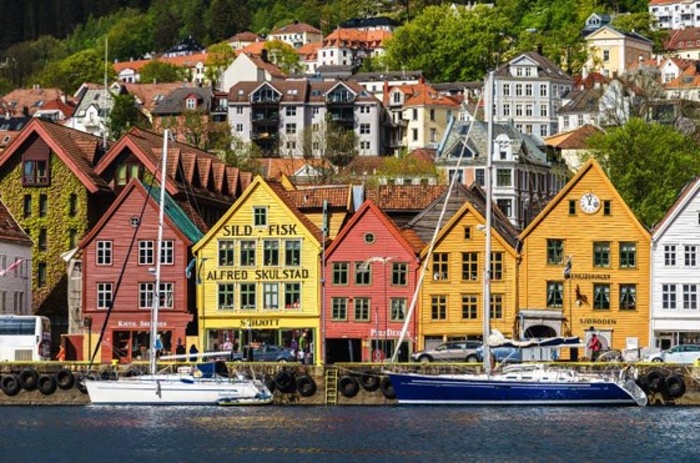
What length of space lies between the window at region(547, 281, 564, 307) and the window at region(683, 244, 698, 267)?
6776 mm

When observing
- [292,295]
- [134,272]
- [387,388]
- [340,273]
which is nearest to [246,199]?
[292,295]

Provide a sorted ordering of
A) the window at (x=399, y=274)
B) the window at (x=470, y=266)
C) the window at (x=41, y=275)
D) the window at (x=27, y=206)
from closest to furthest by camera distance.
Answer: the window at (x=470, y=266), the window at (x=399, y=274), the window at (x=41, y=275), the window at (x=27, y=206)

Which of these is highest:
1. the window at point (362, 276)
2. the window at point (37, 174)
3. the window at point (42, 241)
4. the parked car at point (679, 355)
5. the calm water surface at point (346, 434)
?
the window at point (37, 174)

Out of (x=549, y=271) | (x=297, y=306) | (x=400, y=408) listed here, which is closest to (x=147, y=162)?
(x=297, y=306)

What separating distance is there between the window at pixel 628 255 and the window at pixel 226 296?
21297 millimetres

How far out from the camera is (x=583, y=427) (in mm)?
84812

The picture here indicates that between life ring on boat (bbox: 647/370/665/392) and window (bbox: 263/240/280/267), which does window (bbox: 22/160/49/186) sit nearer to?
window (bbox: 263/240/280/267)

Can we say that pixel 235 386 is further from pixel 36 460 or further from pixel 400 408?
pixel 36 460

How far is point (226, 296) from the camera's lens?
370 feet

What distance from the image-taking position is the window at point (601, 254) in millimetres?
109812

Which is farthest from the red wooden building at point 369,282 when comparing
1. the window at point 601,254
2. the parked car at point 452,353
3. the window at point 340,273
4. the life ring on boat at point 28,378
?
the life ring on boat at point 28,378

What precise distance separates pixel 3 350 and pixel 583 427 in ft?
109

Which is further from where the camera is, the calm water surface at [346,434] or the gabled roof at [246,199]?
the gabled roof at [246,199]

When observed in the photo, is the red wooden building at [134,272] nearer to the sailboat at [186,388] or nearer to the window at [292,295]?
the window at [292,295]
